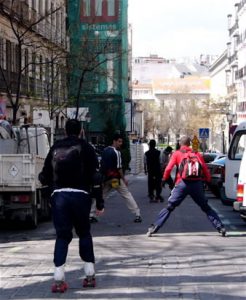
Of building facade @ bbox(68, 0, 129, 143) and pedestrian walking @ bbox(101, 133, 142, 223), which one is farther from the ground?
building facade @ bbox(68, 0, 129, 143)

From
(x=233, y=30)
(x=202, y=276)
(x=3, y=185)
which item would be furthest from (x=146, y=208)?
(x=233, y=30)

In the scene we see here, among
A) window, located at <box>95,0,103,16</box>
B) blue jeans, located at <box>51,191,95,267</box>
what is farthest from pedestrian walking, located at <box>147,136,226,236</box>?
window, located at <box>95,0,103,16</box>

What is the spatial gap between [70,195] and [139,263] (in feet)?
8.16

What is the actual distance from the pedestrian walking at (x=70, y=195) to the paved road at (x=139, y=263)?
436 mm

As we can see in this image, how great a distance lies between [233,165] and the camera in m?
16.8

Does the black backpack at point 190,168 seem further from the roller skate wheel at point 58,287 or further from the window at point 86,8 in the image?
the window at point 86,8

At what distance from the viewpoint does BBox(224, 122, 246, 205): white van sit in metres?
16.6

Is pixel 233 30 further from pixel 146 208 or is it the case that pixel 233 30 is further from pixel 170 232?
pixel 170 232

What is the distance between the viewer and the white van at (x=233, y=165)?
16.6m

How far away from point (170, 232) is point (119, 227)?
1.43m

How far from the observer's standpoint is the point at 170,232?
563 inches

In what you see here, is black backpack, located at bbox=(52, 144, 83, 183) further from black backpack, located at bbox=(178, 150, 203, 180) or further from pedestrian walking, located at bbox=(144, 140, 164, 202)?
pedestrian walking, located at bbox=(144, 140, 164, 202)

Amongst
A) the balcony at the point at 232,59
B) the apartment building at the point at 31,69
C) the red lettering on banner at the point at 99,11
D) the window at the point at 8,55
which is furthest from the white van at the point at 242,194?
the balcony at the point at 232,59

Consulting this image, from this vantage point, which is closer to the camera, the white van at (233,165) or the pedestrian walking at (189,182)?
the pedestrian walking at (189,182)
